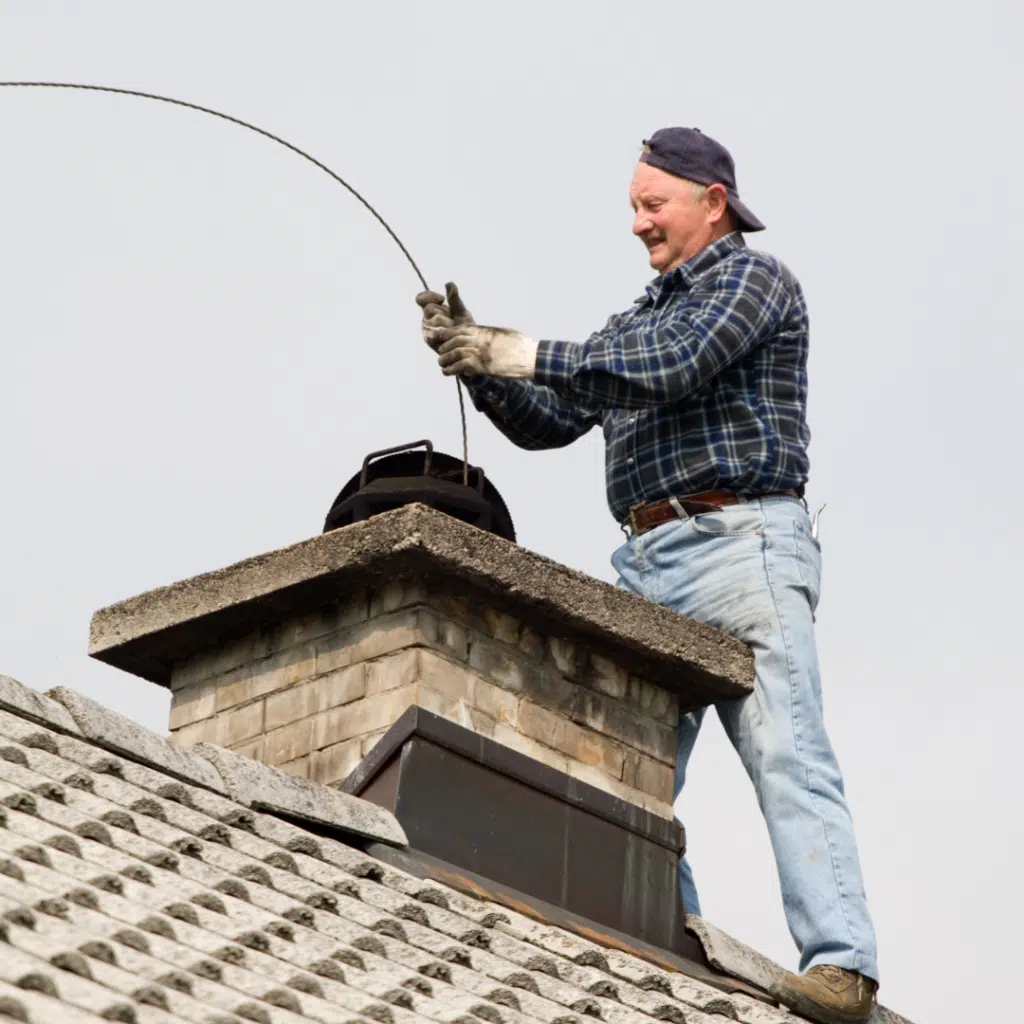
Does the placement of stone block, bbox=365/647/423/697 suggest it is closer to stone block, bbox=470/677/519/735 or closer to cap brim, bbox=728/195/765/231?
stone block, bbox=470/677/519/735

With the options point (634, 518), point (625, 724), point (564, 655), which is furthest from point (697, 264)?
point (625, 724)

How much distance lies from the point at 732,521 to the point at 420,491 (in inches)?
33.6

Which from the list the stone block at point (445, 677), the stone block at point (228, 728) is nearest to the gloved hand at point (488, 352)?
the stone block at point (445, 677)

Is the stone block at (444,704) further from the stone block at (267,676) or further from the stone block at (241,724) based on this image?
the stone block at (241,724)

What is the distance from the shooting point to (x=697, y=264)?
7.04 metres

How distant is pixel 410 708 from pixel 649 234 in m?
1.78

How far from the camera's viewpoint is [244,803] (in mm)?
5434

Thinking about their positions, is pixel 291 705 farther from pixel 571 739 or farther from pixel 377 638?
pixel 571 739

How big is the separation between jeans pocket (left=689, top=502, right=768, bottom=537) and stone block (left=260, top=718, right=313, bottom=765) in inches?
47.1

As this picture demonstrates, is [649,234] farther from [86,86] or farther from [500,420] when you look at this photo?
[86,86]

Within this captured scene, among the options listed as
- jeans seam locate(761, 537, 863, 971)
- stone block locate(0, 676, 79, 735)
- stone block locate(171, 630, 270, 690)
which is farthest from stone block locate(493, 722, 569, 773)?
stone block locate(0, 676, 79, 735)

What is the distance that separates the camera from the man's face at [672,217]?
23.4 feet

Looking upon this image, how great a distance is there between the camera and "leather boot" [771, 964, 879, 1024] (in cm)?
615

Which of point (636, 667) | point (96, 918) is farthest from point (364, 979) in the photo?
point (636, 667)
